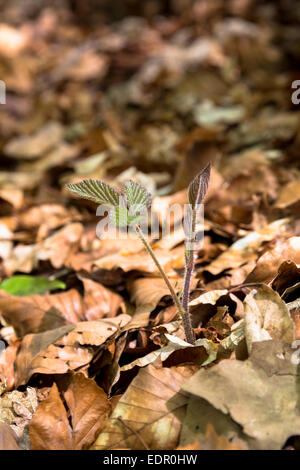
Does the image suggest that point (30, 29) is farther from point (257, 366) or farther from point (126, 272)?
point (257, 366)

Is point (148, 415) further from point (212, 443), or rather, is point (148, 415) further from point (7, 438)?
point (7, 438)

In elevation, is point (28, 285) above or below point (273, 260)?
below

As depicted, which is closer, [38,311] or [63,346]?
[63,346]

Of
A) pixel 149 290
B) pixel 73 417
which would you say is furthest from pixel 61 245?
pixel 73 417

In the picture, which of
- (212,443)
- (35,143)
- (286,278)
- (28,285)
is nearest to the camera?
(212,443)

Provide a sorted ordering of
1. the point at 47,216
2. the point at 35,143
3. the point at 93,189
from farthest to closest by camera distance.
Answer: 1. the point at 35,143
2. the point at 47,216
3. the point at 93,189

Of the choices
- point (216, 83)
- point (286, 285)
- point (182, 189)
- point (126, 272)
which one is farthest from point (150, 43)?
A: point (286, 285)

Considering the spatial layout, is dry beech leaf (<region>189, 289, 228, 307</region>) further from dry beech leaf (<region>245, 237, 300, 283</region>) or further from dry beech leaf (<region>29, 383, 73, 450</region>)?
dry beech leaf (<region>29, 383, 73, 450</region>)

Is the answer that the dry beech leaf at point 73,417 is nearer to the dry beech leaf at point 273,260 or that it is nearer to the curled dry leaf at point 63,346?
the curled dry leaf at point 63,346
